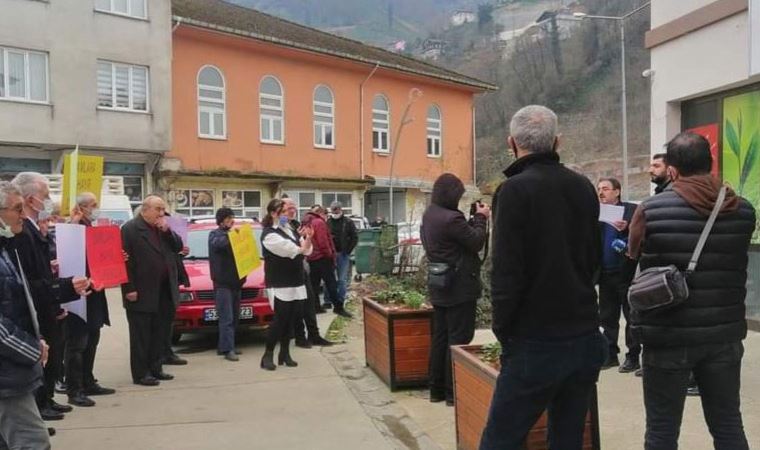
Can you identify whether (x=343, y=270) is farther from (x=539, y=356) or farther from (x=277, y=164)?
(x=277, y=164)

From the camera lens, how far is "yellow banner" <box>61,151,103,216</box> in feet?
23.1

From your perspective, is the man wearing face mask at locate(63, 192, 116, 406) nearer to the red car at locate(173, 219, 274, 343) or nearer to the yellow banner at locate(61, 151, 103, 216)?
the yellow banner at locate(61, 151, 103, 216)

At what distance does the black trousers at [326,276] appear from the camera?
1166 cm

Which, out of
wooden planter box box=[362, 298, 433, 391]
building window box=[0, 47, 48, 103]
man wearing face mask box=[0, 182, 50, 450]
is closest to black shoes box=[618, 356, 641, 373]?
wooden planter box box=[362, 298, 433, 391]

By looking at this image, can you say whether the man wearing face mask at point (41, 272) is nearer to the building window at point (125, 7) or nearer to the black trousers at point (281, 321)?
the black trousers at point (281, 321)

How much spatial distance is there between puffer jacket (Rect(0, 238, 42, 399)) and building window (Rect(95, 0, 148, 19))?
21715 mm

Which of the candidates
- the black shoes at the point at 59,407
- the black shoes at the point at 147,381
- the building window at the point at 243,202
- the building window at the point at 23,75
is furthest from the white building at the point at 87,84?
the black shoes at the point at 59,407

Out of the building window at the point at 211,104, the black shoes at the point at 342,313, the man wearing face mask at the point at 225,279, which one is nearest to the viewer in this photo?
the man wearing face mask at the point at 225,279

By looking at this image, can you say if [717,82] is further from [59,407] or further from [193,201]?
[193,201]

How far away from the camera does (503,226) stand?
120 inches

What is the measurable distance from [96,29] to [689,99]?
1930cm

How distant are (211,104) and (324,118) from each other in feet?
18.4

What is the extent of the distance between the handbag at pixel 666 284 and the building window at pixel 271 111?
85.3 feet

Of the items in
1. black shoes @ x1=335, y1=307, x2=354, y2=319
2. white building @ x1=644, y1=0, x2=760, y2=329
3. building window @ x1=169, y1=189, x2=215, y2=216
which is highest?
white building @ x1=644, y1=0, x2=760, y2=329
